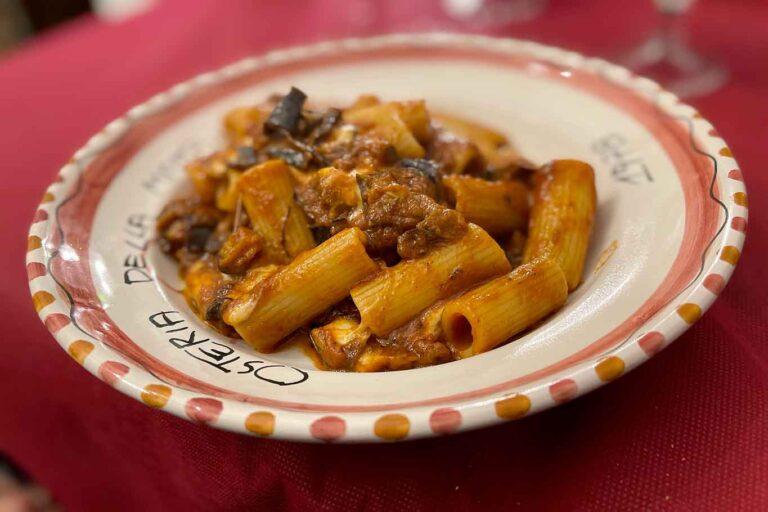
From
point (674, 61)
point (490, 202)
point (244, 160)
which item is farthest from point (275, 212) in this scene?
point (674, 61)

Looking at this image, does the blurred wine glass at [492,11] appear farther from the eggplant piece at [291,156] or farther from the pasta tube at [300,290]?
the pasta tube at [300,290]

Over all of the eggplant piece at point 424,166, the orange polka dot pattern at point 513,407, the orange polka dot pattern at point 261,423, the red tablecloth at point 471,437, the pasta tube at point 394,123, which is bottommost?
the red tablecloth at point 471,437

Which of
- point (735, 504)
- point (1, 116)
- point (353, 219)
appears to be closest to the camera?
point (735, 504)

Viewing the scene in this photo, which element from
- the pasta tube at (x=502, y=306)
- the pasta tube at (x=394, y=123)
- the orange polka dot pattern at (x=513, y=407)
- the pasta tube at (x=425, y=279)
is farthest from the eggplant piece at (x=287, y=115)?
the orange polka dot pattern at (x=513, y=407)

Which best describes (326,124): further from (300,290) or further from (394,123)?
(300,290)

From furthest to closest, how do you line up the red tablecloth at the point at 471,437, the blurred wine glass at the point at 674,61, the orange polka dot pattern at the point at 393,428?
1. the blurred wine glass at the point at 674,61
2. the red tablecloth at the point at 471,437
3. the orange polka dot pattern at the point at 393,428

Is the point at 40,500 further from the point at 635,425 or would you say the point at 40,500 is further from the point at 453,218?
the point at 635,425

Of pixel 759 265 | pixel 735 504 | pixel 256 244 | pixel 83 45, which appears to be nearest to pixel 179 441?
pixel 256 244
